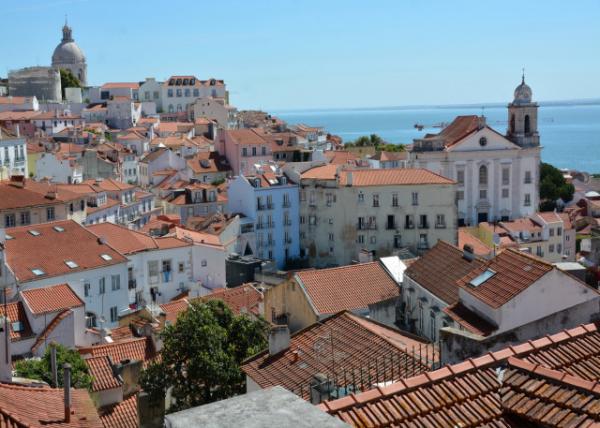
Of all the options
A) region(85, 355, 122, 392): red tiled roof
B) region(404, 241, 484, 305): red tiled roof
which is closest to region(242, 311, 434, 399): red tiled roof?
region(85, 355, 122, 392): red tiled roof

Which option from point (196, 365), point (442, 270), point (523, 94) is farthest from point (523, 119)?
point (196, 365)

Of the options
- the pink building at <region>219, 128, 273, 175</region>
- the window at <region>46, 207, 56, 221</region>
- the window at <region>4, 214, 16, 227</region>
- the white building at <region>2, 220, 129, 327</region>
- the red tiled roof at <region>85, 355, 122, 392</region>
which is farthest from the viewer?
the pink building at <region>219, 128, 273, 175</region>

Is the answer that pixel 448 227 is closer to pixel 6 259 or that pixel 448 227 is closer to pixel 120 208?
pixel 120 208

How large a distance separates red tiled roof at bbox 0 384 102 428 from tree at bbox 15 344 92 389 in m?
3.94

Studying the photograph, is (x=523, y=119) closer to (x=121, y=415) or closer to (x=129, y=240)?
(x=129, y=240)

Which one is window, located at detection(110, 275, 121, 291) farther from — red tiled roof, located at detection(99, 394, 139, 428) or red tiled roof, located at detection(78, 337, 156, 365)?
red tiled roof, located at detection(99, 394, 139, 428)

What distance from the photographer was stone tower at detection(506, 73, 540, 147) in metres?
60.8

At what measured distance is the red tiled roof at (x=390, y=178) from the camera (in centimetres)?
4372

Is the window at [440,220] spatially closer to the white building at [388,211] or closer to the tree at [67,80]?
the white building at [388,211]

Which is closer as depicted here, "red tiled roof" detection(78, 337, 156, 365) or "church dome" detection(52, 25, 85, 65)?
"red tiled roof" detection(78, 337, 156, 365)

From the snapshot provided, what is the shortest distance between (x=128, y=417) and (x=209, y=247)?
Answer: 19991 mm

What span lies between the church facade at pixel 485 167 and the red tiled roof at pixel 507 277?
43.9 metres

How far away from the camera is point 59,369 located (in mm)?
15008

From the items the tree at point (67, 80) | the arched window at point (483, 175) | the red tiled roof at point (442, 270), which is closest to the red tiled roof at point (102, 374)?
the red tiled roof at point (442, 270)
